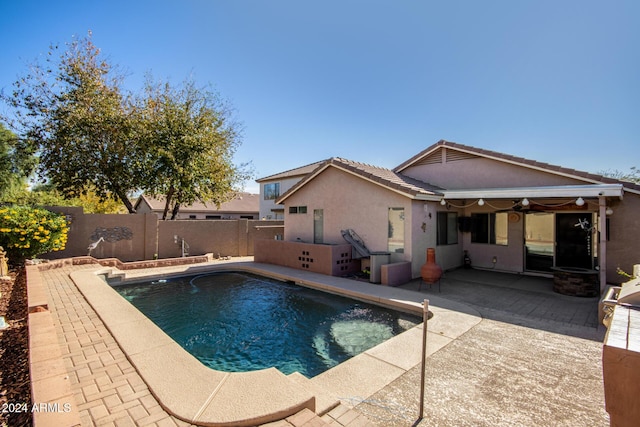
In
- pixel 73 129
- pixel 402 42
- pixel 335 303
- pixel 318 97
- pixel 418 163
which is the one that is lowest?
pixel 335 303

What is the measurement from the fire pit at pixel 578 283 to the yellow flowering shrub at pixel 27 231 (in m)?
17.2

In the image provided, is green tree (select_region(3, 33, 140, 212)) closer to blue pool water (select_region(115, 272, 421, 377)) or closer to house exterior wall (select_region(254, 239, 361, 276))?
blue pool water (select_region(115, 272, 421, 377))

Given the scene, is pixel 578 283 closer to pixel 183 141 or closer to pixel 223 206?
pixel 183 141

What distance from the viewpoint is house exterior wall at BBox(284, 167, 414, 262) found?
1140cm

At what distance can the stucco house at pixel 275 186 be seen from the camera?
99.2ft

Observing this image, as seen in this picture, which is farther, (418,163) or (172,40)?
(418,163)

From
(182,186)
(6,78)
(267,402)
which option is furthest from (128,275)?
(6,78)

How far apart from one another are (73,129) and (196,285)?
1163 centimetres

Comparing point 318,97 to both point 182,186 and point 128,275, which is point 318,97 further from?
point 128,275

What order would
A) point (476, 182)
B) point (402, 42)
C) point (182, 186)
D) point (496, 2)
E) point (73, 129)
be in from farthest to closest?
point (182, 186) → point (73, 129) → point (402, 42) → point (476, 182) → point (496, 2)

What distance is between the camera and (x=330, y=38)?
1471 centimetres

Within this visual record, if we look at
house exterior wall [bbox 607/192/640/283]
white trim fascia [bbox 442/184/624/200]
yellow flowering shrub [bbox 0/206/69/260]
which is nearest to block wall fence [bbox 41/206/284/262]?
yellow flowering shrub [bbox 0/206/69/260]

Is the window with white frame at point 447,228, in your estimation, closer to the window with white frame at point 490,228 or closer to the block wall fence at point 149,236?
the window with white frame at point 490,228

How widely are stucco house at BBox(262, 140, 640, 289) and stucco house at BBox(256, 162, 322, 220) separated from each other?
15.5 meters
